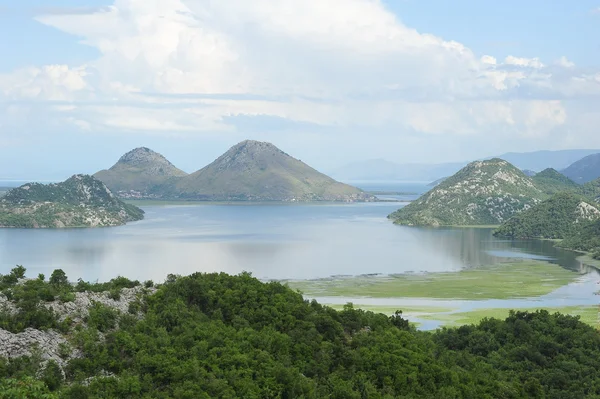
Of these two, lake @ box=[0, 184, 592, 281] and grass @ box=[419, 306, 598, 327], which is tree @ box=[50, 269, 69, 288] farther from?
lake @ box=[0, 184, 592, 281]

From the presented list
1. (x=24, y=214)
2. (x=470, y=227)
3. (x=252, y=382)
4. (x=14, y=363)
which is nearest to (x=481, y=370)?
(x=252, y=382)

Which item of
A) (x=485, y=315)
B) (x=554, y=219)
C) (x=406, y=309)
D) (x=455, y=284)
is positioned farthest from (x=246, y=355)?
(x=554, y=219)

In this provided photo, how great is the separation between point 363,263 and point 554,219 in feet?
227

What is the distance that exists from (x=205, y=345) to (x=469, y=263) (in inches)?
3385

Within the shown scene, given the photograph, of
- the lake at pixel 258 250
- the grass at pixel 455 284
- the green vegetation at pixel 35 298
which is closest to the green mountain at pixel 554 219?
the lake at pixel 258 250

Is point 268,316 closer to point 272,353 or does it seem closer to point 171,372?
point 272,353

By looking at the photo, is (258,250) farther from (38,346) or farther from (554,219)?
(38,346)

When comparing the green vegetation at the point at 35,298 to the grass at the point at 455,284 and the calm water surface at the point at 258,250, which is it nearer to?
the grass at the point at 455,284

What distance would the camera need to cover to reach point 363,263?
4331 inches

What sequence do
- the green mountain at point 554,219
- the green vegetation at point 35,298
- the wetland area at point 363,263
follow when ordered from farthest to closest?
the green mountain at point 554,219, the wetland area at point 363,263, the green vegetation at point 35,298

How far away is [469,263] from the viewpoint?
4380 inches

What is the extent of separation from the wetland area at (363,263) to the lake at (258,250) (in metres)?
0.19

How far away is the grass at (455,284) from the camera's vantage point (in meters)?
82.2

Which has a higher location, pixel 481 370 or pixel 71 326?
pixel 71 326
